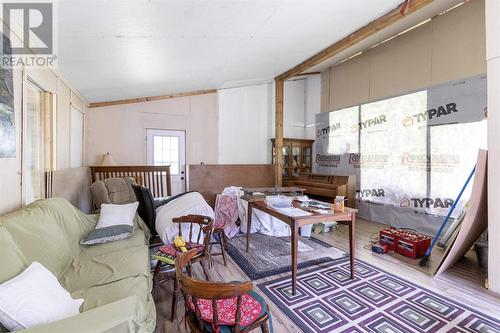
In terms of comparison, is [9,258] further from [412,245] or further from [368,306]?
[412,245]

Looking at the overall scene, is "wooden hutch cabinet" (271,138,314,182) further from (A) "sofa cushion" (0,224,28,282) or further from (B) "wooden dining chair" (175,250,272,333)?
(A) "sofa cushion" (0,224,28,282)

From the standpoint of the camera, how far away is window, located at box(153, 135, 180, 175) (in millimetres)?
5836

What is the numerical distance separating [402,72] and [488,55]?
246 centimetres

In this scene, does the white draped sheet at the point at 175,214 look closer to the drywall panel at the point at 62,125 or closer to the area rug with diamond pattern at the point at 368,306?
the area rug with diamond pattern at the point at 368,306

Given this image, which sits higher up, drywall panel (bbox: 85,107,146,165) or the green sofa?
drywall panel (bbox: 85,107,146,165)

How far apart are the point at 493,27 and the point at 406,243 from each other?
248 centimetres

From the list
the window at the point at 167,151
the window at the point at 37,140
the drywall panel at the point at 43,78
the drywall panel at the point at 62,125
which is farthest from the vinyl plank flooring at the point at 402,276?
the window at the point at 167,151

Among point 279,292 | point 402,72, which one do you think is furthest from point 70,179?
point 402,72

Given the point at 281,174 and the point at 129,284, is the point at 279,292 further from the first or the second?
the point at 281,174

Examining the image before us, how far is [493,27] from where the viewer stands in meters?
2.29

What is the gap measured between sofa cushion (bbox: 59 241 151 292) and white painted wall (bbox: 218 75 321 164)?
434 cm

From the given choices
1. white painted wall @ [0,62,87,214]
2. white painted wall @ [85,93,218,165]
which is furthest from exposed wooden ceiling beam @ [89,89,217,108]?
white painted wall @ [0,62,87,214]

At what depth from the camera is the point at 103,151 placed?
5.31 meters

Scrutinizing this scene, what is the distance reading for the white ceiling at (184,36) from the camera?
6.98 feet
